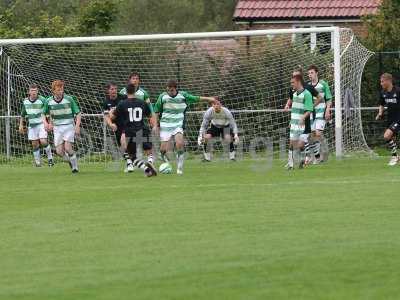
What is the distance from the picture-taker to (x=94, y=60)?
3014 centimetres

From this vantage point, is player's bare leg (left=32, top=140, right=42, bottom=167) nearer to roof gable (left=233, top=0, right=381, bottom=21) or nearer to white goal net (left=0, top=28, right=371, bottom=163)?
white goal net (left=0, top=28, right=371, bottom=163)

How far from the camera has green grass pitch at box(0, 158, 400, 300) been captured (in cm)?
1020

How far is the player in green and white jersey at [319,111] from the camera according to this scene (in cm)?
2665

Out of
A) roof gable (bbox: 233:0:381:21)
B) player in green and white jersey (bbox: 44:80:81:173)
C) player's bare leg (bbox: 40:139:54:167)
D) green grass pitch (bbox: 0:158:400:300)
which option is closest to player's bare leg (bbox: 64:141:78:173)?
player in green and white jersey (bbox: 44:80:81:173)

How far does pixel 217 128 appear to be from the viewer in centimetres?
2964

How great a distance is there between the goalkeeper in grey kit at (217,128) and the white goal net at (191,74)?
754mm

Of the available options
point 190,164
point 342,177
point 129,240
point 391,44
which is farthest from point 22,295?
point 391,44

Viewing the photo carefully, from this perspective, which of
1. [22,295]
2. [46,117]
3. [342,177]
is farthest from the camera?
[46,117]

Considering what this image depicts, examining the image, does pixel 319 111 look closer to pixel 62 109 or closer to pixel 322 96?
pixel 322 96

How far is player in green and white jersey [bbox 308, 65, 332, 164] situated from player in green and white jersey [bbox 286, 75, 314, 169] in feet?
5.35

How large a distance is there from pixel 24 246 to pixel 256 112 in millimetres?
17517

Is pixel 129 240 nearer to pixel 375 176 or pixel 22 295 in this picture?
pixel 22 295

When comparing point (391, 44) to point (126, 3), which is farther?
point (126, 3)

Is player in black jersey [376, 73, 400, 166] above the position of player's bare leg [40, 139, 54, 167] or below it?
above
